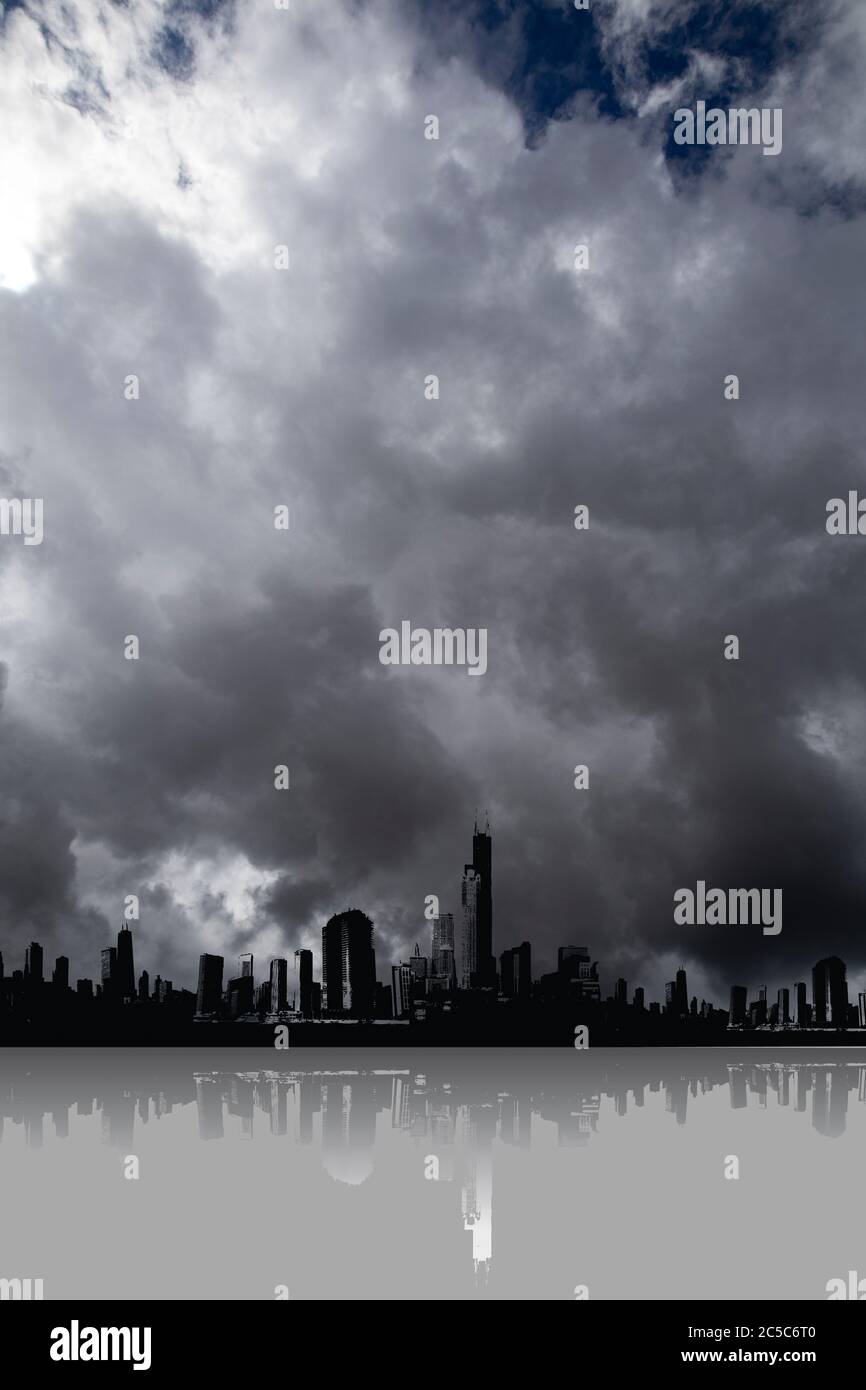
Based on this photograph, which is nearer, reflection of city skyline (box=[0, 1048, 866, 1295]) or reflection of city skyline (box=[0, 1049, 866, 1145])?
reflection of city skyline (box=[0, 1048, 866, 1295])

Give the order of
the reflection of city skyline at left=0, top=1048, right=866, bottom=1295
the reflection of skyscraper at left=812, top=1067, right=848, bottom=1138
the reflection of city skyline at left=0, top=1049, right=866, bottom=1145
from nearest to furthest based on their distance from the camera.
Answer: the reflection of city skyline at left=0, top=1048, right=866, bottom=1295 < the reflection of city skyline at left=0, top=1049, right=866, bottom=1145 < the reflection of skyscraper at left=812, top=1067, right=848, bottom=1138

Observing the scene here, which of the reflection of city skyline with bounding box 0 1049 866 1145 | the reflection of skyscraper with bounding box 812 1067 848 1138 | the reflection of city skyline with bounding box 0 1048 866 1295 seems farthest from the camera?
the reflection of skyscraper with bounding box 812 1067 848 1138

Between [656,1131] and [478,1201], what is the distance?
34.3 metres

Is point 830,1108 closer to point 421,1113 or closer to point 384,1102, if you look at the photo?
point 421,1113

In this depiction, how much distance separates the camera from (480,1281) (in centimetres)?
2884

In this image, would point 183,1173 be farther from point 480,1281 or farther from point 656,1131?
point 656,1131

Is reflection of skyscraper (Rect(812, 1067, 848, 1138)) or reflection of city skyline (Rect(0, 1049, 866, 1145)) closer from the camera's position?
reflection of city skyline (Rect(0, 1049, 866, 1145))

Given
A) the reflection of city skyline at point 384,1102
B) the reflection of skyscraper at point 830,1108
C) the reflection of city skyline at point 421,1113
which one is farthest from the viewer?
the reflection of skyscraper at point 830,1108

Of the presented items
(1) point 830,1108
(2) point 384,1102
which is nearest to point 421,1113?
(2) point 384,1102

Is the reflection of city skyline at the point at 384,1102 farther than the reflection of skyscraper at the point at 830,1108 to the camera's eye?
No

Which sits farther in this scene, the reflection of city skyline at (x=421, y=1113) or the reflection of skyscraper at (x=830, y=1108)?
the reflection of skyscraper at (x=830, y=1108)

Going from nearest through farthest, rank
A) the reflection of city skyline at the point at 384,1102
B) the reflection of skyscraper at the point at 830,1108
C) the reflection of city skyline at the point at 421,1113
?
the reflection of city skyline at the point at 421,1113
the reflection of city skyline at the point at 384,1102
the reflection of skyscraper at the point at 830,1108

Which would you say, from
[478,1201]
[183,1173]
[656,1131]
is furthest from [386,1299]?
[656,1131]

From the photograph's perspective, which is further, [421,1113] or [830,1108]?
[830,1108]
